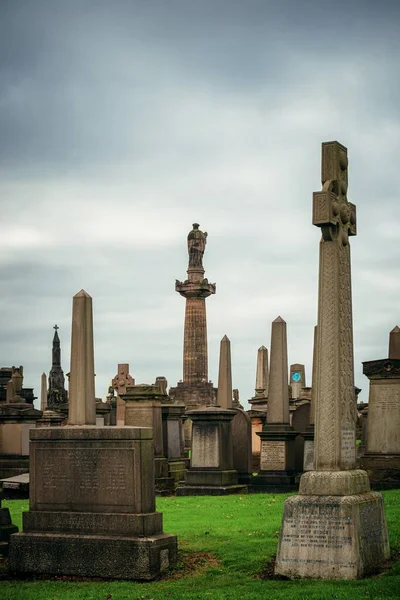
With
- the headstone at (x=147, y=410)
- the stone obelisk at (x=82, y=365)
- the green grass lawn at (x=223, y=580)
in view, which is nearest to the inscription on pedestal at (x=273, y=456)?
the headstone at (x=147, y=410)

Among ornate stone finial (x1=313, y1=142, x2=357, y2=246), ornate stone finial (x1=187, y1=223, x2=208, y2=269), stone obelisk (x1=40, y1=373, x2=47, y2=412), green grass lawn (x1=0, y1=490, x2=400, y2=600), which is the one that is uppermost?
ornate stone finial (x1=187, y1=223, x2=208, y2=269)

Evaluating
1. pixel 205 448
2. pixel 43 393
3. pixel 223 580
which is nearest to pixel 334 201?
pixel 223 580

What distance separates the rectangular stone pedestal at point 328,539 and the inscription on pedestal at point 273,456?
10431 millimetres

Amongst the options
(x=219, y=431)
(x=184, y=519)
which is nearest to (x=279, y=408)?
(x=219, y=431)

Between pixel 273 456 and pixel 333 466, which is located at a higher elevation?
pixel 333 466

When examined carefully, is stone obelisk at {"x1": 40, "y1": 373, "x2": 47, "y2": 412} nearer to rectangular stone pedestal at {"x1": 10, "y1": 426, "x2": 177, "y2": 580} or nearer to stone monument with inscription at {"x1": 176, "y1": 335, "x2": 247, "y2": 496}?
stone monument with inscription at {"x1": 176, "y1": 335, "x2": 247, "y2": 496}

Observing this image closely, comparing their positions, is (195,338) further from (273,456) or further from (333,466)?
(333,466)

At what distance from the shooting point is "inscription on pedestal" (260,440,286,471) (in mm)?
20750

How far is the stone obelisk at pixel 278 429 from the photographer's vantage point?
20.4m

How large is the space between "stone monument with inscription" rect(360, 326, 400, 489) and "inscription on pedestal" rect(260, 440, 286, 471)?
233cm

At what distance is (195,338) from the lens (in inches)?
2271

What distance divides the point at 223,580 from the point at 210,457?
968cm

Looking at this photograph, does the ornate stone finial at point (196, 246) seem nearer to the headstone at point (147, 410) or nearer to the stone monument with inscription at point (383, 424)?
the headstone at point (147, 410)

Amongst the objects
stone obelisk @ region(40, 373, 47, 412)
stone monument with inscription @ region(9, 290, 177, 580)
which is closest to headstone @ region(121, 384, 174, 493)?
stone monument with inscription @ region(9, 290, 177, 580)
